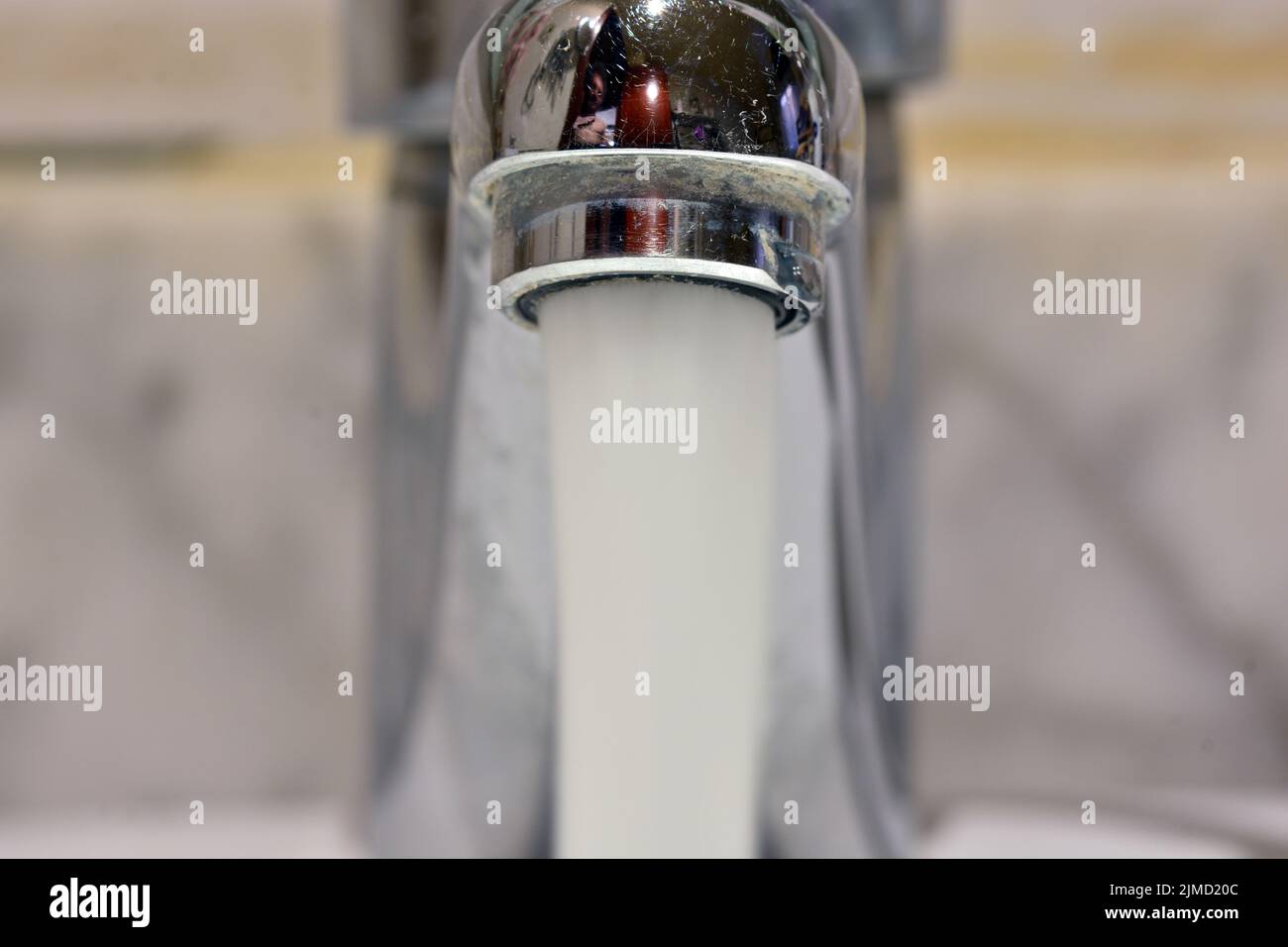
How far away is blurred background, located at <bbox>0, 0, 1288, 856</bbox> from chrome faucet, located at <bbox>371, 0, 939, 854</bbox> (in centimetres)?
12

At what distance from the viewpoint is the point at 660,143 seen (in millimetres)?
226

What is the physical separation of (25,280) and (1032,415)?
416 millimetres

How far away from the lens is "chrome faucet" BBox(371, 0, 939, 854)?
23 cm

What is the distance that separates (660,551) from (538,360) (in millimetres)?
81

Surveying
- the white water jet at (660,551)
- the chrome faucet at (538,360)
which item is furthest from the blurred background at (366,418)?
the white water jet at (660,551)

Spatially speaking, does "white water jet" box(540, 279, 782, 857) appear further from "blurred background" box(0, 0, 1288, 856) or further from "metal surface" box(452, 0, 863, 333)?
"blurred background" box(0, 0, 1288, 856)

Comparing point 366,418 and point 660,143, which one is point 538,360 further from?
point 366,418

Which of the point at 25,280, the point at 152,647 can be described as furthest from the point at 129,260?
the point at 152,647

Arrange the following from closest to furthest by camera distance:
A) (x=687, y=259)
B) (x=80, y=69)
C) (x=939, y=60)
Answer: (x=687, y=259) → (x=939, y=60) → (x=80, y=69)

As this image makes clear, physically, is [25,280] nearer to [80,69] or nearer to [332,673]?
[80,69]

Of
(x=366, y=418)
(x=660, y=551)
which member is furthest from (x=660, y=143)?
(x=366, y=418)

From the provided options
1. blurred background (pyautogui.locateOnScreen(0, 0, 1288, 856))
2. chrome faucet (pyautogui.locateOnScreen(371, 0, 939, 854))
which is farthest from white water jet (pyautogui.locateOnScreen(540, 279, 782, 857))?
blurred background (pyautogui.locateOnScreen(0, 0, 1288, 856))
